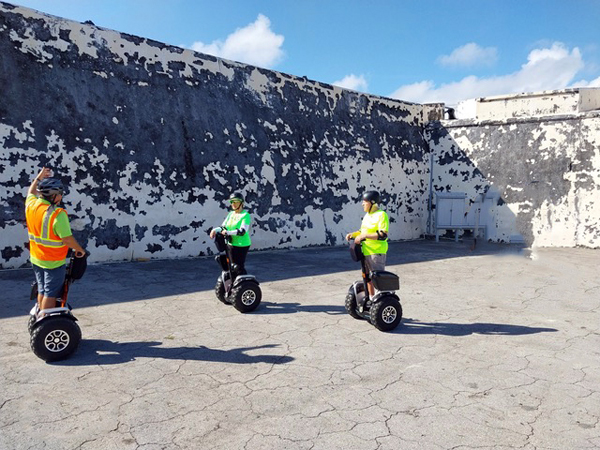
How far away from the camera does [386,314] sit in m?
5.30

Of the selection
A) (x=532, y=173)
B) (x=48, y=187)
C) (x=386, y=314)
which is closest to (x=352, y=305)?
(x=386, y=314)

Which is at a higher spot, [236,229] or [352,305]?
[236,229]

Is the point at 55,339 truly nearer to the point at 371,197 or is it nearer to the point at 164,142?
the point at 371,197

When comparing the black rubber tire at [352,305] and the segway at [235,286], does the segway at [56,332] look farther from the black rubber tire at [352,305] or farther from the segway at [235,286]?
the black rubber tire at [352,305]

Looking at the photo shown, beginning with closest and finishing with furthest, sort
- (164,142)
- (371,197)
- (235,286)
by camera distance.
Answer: (371,197), (235,286), (164,142)

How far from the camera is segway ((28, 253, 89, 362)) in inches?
162

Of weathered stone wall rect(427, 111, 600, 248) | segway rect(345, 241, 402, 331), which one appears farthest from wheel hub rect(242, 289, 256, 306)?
weathered stone wall rect(427, 111, 600, 248)

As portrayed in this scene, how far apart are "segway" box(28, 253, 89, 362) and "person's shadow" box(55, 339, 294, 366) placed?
0.39 feet

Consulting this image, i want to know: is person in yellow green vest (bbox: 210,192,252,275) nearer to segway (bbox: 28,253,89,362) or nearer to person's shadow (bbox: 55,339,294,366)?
person's shadow (bbox: 55,339,294,366)

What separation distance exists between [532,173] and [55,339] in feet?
46.4

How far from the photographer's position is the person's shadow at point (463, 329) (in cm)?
533

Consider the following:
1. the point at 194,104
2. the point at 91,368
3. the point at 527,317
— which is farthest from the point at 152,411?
the point at 194,104

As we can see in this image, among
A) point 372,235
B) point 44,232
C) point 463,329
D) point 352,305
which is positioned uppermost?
point 44,232

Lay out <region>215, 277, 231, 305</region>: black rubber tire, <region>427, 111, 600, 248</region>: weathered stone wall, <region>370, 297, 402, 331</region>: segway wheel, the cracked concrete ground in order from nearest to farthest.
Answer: the cracked concrete ground < <region>370, 297, 402, 331</region>: segway wheel < <region>215, 277, 231, 305</region>: black rubber tire < <region>427, 111, 600, 248</region>: weathered stone wall
